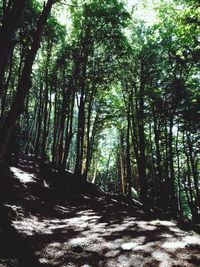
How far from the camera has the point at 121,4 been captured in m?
17.0

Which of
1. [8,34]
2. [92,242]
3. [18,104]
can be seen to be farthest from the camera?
[92,242]

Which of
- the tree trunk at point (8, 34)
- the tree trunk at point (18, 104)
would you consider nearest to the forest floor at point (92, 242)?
the tree trunk at point (18, 104)

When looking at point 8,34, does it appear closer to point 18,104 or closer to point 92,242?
point 18,104

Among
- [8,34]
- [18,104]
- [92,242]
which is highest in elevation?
[8,34]

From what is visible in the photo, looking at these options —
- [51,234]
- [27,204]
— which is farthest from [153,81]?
[51,234]

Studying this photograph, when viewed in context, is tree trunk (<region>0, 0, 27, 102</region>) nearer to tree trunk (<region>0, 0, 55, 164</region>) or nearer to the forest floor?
tree trunk (<region>0, 0, 55, 164</region>)

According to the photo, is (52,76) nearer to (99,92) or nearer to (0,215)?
(99,92)

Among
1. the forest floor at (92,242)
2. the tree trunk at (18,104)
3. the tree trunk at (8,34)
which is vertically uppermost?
the tree trunk at (8,34)

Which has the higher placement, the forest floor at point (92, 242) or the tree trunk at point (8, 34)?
the tree trunk at point (8, 34)

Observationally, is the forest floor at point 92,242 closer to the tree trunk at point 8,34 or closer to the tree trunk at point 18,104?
the tree trunk at point 18,104

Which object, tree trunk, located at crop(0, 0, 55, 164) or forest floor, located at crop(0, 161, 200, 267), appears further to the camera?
tree trunk, located at crop(0, 0, 55, 164)

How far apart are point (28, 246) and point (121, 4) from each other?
1565 cm

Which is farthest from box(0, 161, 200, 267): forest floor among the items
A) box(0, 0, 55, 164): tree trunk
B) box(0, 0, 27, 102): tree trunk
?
box(0, 0, 27, 102): tree trunk

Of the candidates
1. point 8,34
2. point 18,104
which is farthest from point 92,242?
point 8,34
